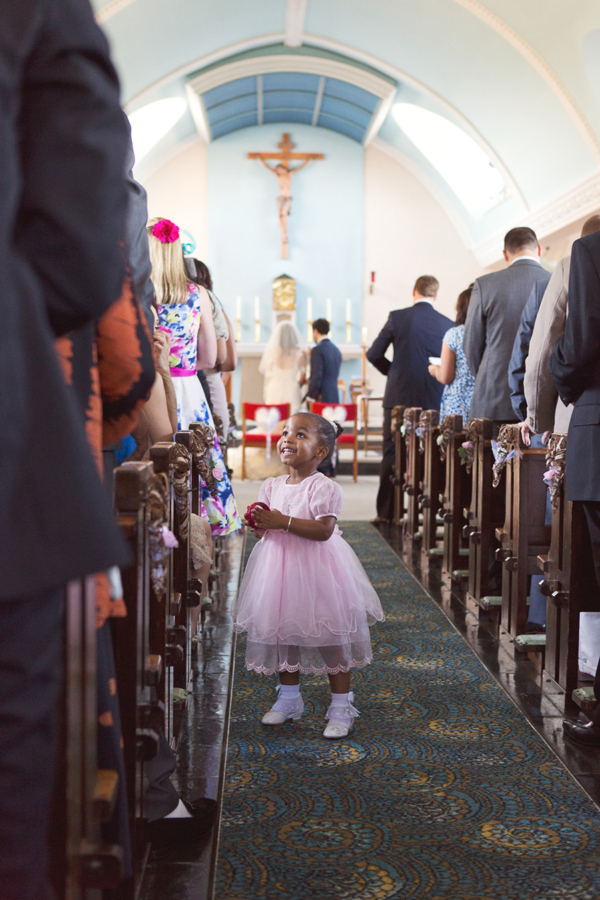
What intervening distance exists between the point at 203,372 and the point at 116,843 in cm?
341

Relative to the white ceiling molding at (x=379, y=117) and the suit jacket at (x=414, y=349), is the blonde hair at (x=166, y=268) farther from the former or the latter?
the white ceiling molding at (x=379, y=117)

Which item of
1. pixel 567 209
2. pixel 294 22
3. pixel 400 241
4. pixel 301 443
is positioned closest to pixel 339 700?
pixel 301 443

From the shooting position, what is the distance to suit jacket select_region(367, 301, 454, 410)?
22.2 ft

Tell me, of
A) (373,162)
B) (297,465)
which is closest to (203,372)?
(297,465)

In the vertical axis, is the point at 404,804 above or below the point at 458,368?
below

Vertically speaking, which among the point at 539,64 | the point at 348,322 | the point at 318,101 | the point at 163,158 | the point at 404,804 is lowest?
the point at 404,804

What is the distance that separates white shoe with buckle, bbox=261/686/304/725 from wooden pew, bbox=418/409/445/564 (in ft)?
8.91

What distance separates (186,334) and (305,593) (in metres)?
1.33

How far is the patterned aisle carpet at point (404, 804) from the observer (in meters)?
1.92

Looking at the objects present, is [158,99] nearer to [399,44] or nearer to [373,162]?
[399,44]

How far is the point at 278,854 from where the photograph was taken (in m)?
2.02

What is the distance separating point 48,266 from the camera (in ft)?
3.31

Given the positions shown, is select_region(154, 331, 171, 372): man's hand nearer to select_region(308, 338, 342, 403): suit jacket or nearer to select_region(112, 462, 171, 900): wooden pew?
select_region(112, 462, 171, 900): wooden pew

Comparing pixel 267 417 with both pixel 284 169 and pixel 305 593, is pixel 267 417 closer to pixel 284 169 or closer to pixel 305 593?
pixel 284 169
